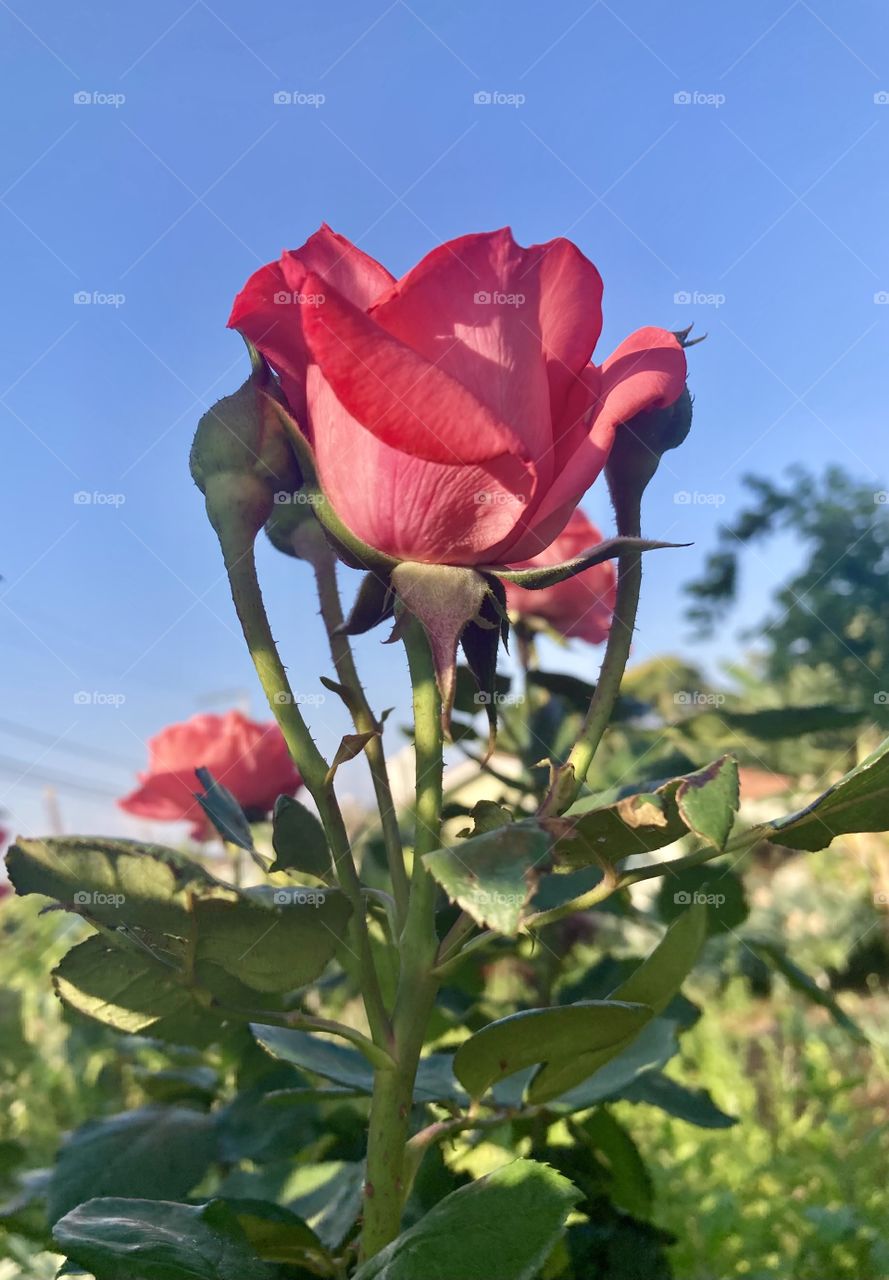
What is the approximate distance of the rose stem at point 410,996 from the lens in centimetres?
52

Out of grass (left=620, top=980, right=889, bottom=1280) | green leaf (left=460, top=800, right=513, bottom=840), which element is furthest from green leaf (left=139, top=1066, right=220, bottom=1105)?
A: green leaf (left=460, top=800, right=513, bottom=840)

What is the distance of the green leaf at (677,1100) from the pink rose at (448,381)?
19.9 inches

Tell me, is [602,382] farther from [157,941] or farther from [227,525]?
[157,941]

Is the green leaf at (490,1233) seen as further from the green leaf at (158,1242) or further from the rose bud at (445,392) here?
the rose bud at (445,392)

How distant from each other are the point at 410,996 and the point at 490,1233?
11cm

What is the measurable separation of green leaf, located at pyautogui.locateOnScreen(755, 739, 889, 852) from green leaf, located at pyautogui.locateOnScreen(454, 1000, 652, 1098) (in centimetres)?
11

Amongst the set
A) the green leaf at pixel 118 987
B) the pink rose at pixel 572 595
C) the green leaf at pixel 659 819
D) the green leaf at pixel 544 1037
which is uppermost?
the pink rose at pixel 572 595

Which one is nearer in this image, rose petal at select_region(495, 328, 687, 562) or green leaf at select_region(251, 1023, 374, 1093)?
rose petal at select_region(495, 328, 687, 562)

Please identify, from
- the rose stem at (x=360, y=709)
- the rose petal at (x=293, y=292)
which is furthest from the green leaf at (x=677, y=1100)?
the rose petal at (x=293, y=292)

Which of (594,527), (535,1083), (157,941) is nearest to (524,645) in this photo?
(594,527)

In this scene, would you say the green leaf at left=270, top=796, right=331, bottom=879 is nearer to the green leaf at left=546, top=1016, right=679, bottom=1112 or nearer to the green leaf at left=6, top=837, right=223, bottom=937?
the green leaf at left=6, top=837, right=223, bottom=937

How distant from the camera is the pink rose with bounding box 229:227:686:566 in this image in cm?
47

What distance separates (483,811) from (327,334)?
230mm

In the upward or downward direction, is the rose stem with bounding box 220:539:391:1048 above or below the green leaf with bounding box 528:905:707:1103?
above
